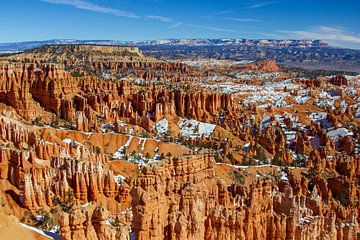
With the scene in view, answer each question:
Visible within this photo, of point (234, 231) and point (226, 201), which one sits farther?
point (226, 201)

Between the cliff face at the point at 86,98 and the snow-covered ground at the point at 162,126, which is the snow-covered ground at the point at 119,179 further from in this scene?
the snow-covered ground at the point at 162,126

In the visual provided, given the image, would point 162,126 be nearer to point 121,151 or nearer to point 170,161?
point 121,151

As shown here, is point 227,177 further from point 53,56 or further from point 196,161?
point 53,56

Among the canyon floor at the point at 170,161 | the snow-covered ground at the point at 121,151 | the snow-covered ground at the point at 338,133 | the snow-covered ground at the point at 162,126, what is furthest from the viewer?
the snow-covered ground at the point at 338,133

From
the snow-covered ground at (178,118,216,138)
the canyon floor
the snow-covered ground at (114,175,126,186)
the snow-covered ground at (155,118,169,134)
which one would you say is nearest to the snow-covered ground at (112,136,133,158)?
the canyon floor

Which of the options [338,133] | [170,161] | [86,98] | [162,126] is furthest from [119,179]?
[338,133]

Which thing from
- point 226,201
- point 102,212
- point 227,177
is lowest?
point 227,177

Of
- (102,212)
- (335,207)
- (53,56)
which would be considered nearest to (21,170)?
(102,212)

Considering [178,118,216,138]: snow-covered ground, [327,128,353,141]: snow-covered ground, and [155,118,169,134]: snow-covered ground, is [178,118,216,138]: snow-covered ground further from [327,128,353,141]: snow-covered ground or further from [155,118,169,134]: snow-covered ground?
[327,128,353,141]: snow-covered ground

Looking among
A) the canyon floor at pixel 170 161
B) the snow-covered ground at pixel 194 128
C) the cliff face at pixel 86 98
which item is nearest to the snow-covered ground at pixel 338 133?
the canyon floor at pixel 170 161
